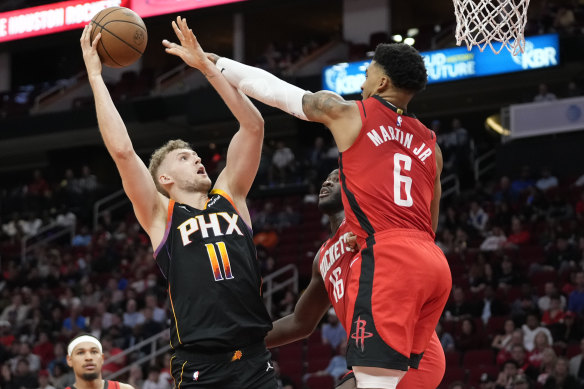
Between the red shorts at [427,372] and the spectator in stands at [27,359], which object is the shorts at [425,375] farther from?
the spectator in stands at [27,359]

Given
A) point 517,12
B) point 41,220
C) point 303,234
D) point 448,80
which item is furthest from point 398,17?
point 517,12

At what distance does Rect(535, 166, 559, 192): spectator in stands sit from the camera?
Answer: 1491 centimetres

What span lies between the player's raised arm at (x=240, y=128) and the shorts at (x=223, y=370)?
764 millimetres

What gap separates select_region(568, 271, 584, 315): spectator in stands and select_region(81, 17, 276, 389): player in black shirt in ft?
24.8

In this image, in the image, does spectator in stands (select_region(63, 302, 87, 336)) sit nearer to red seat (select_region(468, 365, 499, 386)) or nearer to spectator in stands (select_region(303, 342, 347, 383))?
spectator in stands (select_region(303, 342, 347, 383))

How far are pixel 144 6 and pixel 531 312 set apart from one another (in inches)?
334

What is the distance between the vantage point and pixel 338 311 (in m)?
4.66

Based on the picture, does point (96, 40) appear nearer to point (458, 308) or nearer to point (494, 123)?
point (458, 308)

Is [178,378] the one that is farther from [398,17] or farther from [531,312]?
[398,17]

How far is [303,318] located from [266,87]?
133 centimetres

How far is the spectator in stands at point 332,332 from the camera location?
1259 centimetres

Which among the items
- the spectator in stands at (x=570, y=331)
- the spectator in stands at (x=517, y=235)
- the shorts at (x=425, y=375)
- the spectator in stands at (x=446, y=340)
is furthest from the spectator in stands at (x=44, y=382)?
the shorts at (x=425, y=375)

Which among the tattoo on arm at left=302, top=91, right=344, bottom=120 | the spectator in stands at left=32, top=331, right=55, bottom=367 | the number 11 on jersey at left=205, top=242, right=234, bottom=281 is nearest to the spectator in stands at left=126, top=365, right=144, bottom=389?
the spectator in stands at left=32, top=331, right=55, bottom=367

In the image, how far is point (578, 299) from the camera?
37.1ft
